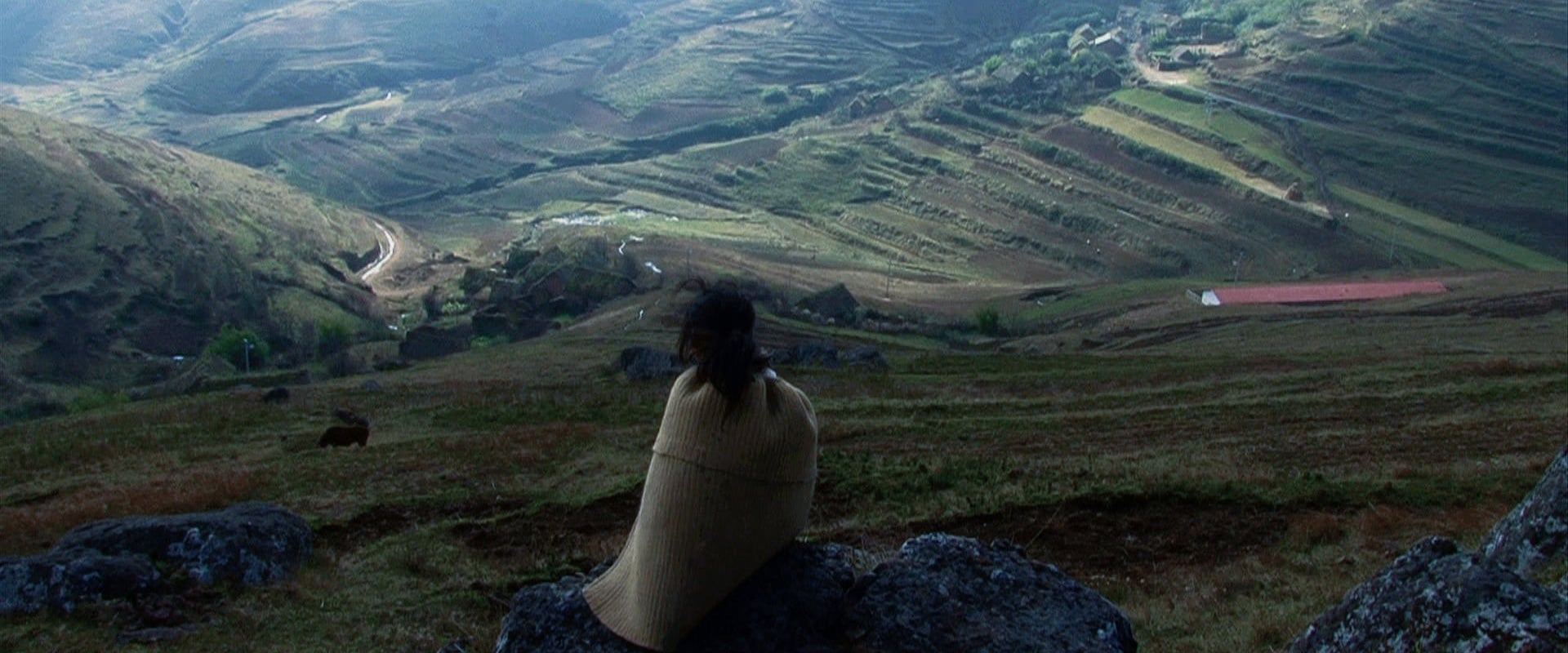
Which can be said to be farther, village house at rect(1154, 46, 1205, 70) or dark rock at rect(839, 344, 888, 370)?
village house at rect(1154, 46, 1205, 70)

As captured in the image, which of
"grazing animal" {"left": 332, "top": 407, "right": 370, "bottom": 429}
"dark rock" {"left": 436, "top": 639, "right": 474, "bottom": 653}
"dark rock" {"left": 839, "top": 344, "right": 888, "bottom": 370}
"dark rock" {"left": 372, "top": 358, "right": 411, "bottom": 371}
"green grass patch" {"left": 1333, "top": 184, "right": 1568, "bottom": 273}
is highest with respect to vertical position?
"dark rock" {"left": 436, "top": 639, "right": 474, "bottom": 653}

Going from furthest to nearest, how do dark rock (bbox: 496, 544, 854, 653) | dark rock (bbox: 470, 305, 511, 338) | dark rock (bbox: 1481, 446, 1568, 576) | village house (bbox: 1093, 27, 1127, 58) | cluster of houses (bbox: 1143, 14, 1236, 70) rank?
village house (bbox: 1093, 27, 1127, 58), cluster of houses (bbox: 1143, 14, 1236, 70), dark rock (bbox: 470, 305, 511, 338), dark rock (bbox: 1481, 446, 1568, 576), dark rock (bbox: 496, 544, 854, 653)

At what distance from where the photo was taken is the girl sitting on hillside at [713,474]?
7.75 m

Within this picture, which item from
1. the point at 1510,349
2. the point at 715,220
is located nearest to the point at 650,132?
the point at 715,220

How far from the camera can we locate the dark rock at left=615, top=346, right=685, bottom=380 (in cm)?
4356

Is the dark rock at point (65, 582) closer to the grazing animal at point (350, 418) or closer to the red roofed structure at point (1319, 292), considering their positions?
the grazing animal at point (350, 418)

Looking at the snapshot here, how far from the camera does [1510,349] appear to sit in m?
46.7

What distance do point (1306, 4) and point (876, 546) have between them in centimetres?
16361

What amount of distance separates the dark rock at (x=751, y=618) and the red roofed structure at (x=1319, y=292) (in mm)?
68957

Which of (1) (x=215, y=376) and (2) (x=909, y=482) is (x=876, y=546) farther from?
(1) (x=215, y=376)

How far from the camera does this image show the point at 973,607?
8.80 metres

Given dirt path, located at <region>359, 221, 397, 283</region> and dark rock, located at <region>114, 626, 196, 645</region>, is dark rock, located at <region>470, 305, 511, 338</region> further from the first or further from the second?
dark rock, located at <region>114, 626, 196, 645</region>

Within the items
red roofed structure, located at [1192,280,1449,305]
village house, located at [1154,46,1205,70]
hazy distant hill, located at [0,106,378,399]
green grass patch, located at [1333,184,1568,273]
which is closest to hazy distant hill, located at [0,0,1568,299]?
green grass patch, located at [1333,184,1568,273]

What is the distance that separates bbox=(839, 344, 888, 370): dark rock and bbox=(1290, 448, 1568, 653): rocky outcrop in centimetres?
3599
